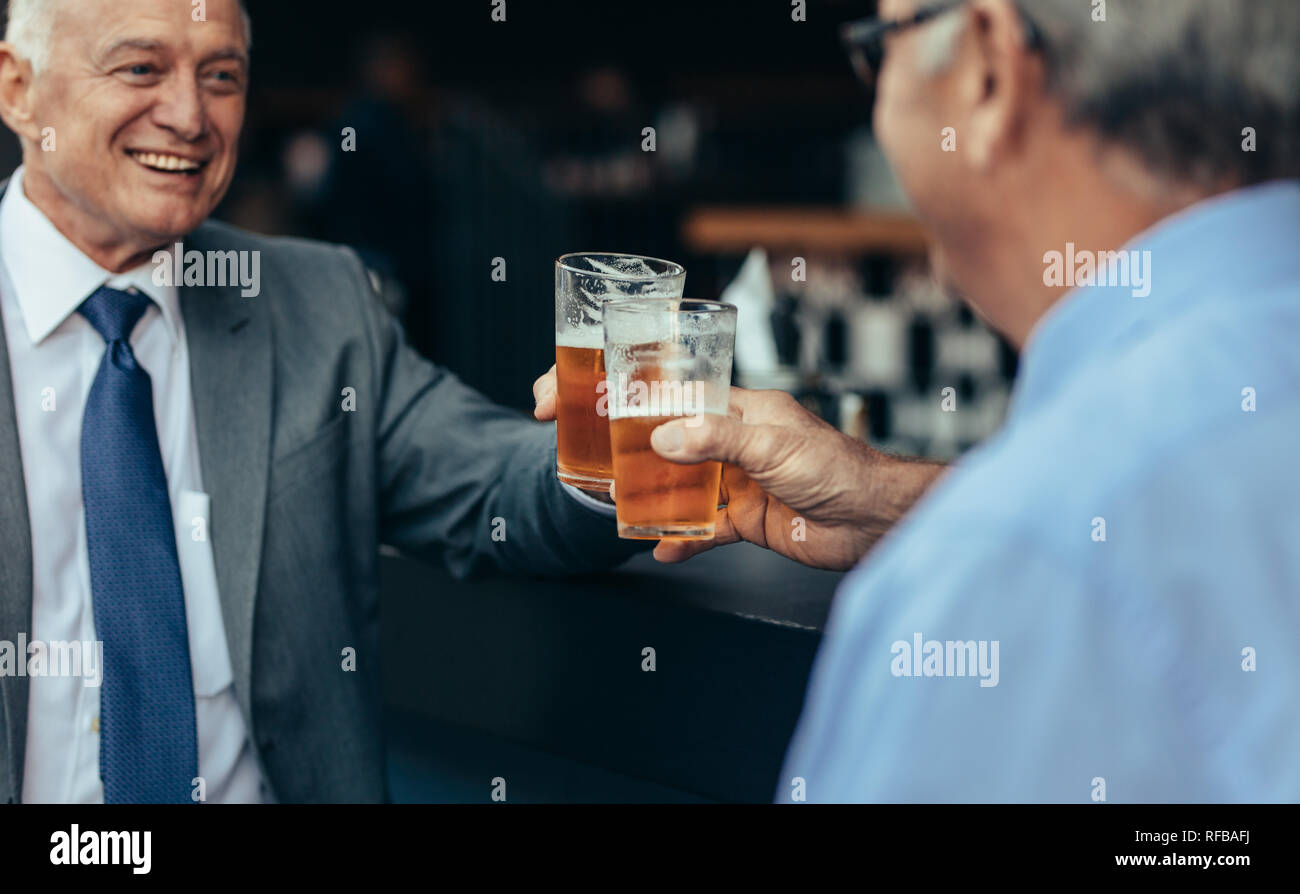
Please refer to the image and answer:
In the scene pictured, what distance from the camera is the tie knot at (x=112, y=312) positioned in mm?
1597

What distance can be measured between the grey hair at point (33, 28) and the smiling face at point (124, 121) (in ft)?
0.04

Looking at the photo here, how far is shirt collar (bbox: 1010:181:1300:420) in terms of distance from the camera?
0.66 m

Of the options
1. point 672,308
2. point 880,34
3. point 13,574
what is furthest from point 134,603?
point 880,34

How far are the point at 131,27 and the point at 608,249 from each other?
15.2 feet

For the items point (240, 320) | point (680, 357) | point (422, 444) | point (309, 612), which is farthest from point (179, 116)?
point (680, 357)

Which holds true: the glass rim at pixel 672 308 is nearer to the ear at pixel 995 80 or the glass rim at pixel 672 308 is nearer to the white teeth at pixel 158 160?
the ear at pixel 995 80

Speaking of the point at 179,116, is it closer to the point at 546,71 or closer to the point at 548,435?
the point at 548,435

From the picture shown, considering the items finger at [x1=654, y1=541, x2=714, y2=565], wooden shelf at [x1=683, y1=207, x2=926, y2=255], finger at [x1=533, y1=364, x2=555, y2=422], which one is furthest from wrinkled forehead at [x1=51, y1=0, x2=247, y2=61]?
wooden shelf at [x1=683, y1=207, x2=926, y2=255]

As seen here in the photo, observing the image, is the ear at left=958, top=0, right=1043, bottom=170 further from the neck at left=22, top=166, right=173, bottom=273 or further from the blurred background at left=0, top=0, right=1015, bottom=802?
the neck at left=22, top=166, right=173, bottom=273

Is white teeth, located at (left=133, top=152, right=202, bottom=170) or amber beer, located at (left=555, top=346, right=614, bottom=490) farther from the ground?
white teeth, located at (left=133, top=152, right=202, bottom=170)

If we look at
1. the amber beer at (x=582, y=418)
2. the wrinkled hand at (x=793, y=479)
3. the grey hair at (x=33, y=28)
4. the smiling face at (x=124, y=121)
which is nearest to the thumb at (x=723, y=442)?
the wrinkled hand at (x=793, y=479)

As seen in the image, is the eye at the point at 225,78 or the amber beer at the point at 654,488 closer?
the amber beer at the point at 654,488

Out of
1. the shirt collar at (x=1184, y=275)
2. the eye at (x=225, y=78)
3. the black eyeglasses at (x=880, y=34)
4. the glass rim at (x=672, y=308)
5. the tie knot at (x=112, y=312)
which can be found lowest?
the shirt collar at (x=1184, y=275)

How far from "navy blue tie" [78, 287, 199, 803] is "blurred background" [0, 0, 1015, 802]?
35 centimetres
